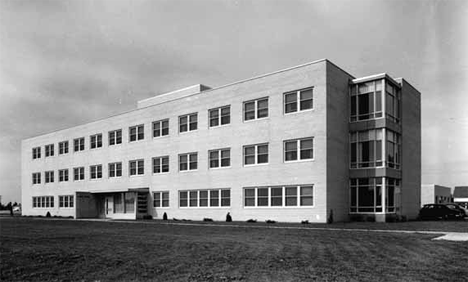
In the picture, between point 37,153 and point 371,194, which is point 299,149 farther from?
point 37,153

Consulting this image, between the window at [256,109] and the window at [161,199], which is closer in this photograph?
the window at [256,109]

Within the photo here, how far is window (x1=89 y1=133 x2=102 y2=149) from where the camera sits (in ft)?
159

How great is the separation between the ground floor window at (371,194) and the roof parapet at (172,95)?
16.3m

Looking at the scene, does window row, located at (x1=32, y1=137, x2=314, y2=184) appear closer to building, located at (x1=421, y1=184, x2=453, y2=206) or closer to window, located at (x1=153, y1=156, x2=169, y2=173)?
window, located at (x1=153, y1=156, x2=169, y2=173)

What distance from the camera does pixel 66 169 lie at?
173 feet

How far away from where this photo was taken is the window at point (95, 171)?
47844 mm

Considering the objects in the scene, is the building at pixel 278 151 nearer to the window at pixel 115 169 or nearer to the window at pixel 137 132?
the window at pixel 137 132

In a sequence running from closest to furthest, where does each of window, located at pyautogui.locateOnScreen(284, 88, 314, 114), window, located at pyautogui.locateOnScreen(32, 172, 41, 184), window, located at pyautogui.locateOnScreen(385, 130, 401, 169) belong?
window, located at pyautogui.locateOnScreen(284, 88, 314, 114) → window, located at pyautogui.locateOnScreen(385, 130, 401, 169) → window, located at pyautogui.locateOnScreen(32, 172, 41, 184)

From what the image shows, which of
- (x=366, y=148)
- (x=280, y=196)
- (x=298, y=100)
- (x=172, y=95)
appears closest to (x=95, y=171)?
(x=172, y=95)

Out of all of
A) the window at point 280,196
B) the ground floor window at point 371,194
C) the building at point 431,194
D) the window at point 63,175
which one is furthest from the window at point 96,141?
the building at point 431,194

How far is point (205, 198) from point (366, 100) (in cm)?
1492

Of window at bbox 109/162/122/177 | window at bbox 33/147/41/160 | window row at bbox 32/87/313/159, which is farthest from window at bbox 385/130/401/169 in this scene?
window at bbox 33/147/41/160

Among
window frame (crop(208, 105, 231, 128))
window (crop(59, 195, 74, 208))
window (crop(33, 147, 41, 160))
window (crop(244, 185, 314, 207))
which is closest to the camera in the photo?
window (crop(244, 185, 314, 207))

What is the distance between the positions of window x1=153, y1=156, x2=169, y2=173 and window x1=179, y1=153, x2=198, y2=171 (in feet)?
6.20
